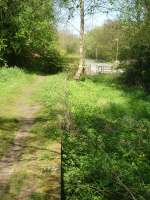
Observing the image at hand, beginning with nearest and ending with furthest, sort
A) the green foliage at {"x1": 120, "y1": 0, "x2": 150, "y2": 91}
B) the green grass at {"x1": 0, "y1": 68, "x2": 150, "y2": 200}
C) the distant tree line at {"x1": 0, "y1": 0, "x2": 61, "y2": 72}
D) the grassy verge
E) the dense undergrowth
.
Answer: the green grass at {"x1": 0, "y1": 68, "x2": 150, "y2": 200} → the dense undergrowth → the grassy verge → the green foliage at {"x1": 120, "y1": 0, "x2": 150, "y2": 91} → the distant tree line at {"x1": 0, "y1": 0, "x2": 61, "y2": 72}

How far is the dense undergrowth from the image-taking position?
1065 centimetres

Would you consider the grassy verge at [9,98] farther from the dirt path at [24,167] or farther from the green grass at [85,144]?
the dirt path at [24,167]

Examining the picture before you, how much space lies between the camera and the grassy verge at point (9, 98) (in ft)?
49.3

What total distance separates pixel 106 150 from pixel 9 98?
385 inches

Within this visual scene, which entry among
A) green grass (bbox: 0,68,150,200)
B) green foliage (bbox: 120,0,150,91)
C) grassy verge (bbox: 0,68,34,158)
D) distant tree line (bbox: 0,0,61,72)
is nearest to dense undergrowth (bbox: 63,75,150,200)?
green grass (bbox: 0,68,150,200)

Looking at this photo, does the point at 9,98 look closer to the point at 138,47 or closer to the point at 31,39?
the point at 138,47

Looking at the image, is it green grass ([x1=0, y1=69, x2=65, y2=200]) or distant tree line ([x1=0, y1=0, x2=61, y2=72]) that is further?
distant tree line ([x1=0, y1=0, x2=61, y2=72])

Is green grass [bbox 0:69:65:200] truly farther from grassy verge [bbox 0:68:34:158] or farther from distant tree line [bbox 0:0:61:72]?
distant tree line [bbox 0:0:61:72]

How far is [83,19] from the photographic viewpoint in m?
37.8

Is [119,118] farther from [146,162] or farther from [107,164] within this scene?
[107,164]

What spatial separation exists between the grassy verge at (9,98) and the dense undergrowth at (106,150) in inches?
77.5

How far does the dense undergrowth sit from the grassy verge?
1968mm

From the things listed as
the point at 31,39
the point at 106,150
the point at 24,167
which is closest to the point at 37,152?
the point at 24,167

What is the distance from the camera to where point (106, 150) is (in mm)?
14602
